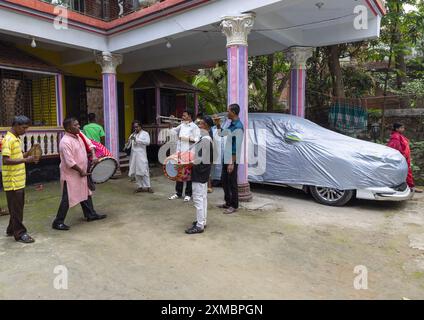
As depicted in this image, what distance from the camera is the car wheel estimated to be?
5488mm

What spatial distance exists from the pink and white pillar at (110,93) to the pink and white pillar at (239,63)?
12.7 feet

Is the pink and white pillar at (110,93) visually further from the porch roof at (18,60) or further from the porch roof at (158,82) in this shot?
the porch roof at (158,82)

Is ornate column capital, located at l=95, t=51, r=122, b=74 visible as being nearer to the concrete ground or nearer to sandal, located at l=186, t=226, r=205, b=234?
the concrete ground

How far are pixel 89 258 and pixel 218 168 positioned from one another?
12.2 feet

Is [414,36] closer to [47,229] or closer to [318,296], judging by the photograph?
[318,296]

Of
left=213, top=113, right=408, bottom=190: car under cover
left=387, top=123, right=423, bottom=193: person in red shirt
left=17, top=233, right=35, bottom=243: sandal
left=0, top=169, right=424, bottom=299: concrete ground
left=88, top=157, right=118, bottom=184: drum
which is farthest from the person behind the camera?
left=387, top=123, right=423, bottom=193: person in red shirt

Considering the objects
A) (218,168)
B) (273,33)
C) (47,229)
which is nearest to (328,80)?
(273,33)

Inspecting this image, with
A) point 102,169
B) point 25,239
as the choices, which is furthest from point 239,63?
point 25,239

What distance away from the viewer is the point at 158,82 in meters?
11.5

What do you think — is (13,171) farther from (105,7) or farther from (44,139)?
(105,7)

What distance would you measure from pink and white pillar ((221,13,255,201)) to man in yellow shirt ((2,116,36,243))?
3.24 m

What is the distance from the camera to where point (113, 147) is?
29.2ft

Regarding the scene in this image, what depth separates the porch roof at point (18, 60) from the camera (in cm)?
763

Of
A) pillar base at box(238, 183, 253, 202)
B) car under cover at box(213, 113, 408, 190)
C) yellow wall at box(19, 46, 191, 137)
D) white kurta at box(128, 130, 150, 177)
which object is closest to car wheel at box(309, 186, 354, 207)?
car under cover at box(213, 113, 408, 190)
